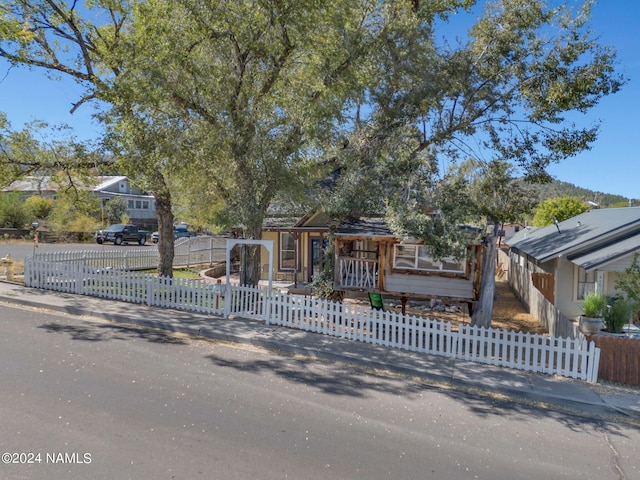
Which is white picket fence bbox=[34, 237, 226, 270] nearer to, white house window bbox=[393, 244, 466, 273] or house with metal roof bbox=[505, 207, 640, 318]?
white house window bbox=[393, 244, 466, 273]

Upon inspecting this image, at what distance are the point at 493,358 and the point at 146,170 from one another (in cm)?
960

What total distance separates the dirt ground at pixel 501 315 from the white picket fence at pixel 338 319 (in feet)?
5.29

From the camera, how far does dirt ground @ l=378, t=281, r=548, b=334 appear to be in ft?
42.1

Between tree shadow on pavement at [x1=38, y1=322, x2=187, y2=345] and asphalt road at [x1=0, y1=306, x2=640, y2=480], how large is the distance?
88 cm

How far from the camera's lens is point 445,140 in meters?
11.0

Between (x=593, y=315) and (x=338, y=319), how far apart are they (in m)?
5.31

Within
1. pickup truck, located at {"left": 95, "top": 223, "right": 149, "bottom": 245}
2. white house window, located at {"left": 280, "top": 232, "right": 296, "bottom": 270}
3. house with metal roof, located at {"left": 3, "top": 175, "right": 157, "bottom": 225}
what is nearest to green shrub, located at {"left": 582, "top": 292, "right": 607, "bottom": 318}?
white house window, located at {"left": 280, "top": 232, "right": 296, "bottom": 270}

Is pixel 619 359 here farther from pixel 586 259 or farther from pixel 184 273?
pixel 184 273

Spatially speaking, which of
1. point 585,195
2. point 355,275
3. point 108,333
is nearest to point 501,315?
point 355,275

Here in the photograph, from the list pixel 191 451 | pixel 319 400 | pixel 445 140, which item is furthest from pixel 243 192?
pixel 191 451

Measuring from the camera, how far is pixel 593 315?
847 centimetres

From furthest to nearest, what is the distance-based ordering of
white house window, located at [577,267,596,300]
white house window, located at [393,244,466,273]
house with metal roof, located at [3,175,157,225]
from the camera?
1. house with metal roof, located at [3,175,157,225]
2. white house window, located at [577,267,596,300]
3. white house window, located at [393,244,466,273]

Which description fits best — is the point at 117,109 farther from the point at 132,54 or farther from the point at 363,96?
the point at 363,96

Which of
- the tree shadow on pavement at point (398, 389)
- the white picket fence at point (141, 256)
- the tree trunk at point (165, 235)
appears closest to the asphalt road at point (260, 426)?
the tree shadow on pavement at point (398, 389)
